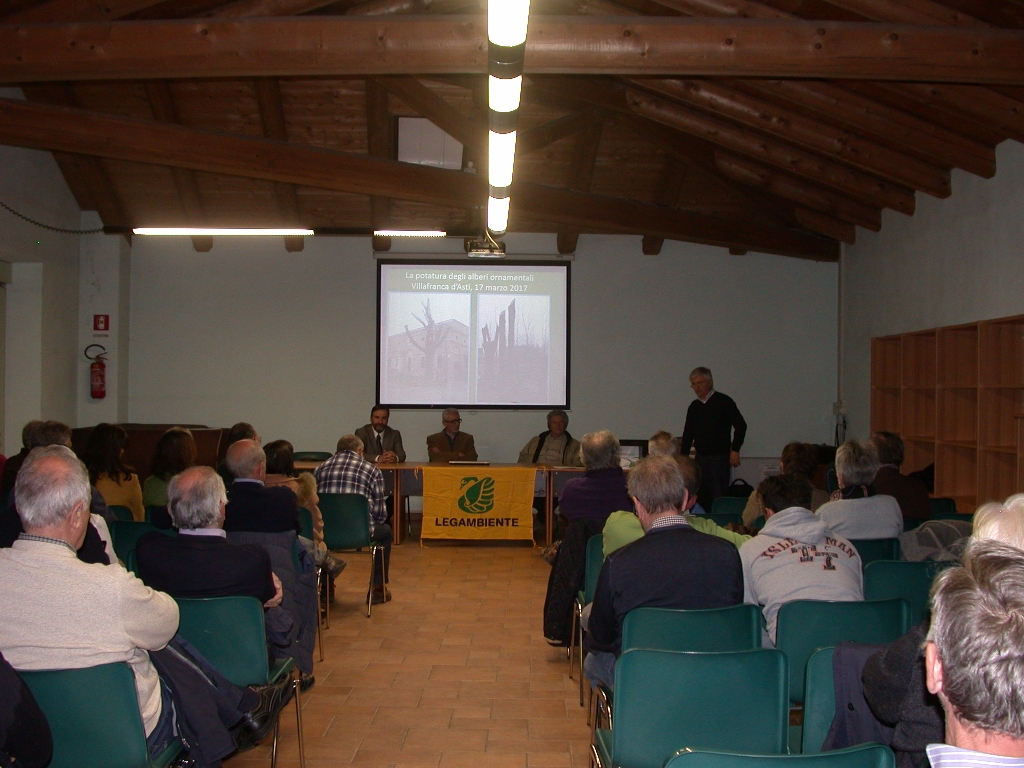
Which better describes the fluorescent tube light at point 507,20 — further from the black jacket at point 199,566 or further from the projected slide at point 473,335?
the projected slide at point 473,335

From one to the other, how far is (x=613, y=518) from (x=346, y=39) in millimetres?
3234

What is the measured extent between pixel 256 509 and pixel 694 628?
91.1 inches

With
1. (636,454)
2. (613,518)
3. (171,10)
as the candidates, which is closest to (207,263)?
(171,10)

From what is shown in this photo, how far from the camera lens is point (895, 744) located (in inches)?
72.6

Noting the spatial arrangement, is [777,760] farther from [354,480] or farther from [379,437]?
[379,437]

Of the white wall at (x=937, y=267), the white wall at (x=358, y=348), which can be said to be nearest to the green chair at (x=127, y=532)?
the white wall at (x=937, y=267)

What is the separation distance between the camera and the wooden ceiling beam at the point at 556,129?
8617 mm

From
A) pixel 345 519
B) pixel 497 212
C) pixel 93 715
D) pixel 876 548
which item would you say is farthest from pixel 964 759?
pixel 497 212

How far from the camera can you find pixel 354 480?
6277 mm

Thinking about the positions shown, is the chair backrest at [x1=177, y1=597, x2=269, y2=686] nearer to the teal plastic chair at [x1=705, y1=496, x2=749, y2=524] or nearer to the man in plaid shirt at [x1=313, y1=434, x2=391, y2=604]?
the man in plaid shirt at [x1=313, y1=434, x2=391, y2=604]

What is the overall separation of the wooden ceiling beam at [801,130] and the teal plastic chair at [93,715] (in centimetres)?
611

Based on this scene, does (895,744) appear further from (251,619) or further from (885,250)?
(885,250)

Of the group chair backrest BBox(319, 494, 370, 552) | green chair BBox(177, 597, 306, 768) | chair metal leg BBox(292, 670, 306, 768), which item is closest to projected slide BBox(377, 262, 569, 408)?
chair backrest BBox(319, 494, 370, 552)

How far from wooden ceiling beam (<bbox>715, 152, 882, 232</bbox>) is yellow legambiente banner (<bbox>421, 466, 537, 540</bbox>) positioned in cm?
354
